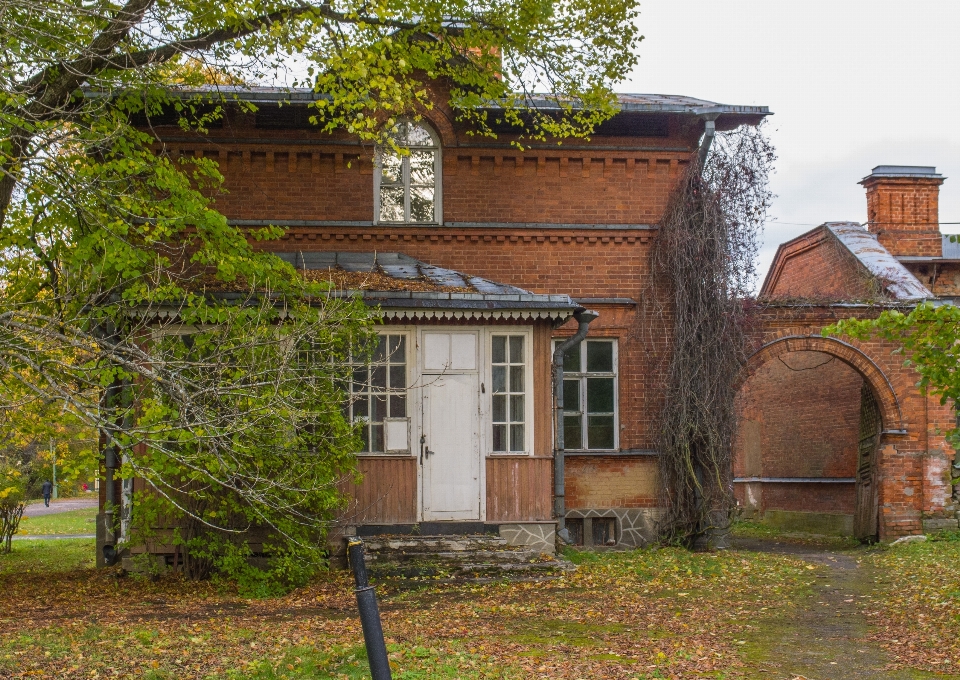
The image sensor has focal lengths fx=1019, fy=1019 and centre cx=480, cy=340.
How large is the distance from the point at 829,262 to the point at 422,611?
45.2ft

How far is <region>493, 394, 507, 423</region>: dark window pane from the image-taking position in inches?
496

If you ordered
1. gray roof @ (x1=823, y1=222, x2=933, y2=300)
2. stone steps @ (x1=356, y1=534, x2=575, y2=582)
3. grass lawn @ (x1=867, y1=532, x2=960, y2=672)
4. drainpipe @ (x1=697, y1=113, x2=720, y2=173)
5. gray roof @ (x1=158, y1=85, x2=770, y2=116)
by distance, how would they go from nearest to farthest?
grass lawn @ (x1=867, y1=532, x2=960, y2=672), stone steps @ (x1=356, y1=534, x2=575, y2=582), gray roof @ (x1=158, y1=85, x2=770, y2=116), drainpipe @ (x1=697, y1=113, x2=720, y2=173), gray roof @ (x1=823, y1=222, x2=933, y2=300)

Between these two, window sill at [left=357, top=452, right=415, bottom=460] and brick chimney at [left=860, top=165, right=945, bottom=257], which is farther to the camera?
brick chimney at [left=860, top=165, right=945, bottom=257]

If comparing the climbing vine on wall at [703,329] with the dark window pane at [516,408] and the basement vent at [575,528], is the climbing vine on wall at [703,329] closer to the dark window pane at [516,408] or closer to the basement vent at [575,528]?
the basement vent at [575,528]

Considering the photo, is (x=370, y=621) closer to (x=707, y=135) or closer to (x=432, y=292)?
(x=432, y=292)

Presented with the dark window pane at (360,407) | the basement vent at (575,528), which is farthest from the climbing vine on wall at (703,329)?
the dark window pane at (360,407)

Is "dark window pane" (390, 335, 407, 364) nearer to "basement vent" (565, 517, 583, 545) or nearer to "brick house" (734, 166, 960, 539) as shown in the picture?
"basement vent" (565, 517, 583, 545)

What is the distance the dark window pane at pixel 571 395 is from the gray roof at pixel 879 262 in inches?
220

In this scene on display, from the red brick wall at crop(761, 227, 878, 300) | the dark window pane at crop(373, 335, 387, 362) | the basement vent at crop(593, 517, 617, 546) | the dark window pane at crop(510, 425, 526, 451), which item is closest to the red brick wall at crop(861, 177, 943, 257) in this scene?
the red brick wall at crop(761, 227, 878, 300)

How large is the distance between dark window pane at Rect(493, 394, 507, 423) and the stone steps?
153 centimetres

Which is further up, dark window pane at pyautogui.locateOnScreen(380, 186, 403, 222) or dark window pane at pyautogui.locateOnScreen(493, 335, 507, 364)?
dark window pane at pyautogui.locateOnScreen(380, 186, 403, 222)

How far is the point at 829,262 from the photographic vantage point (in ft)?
66.4

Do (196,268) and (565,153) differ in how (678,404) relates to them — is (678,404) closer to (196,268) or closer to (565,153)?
(565,153)

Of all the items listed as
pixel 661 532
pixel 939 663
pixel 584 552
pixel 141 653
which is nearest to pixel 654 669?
pixel 939 663
